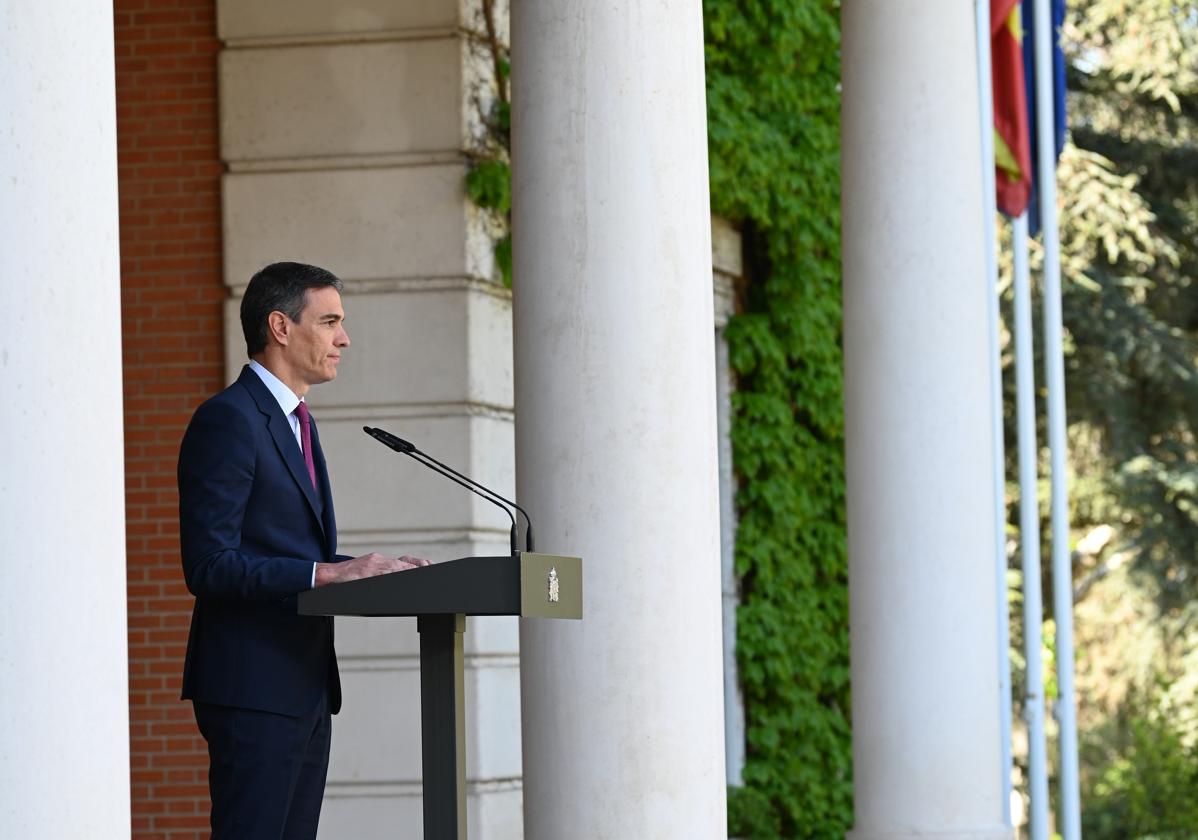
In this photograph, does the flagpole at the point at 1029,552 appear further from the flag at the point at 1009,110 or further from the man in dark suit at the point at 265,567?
the man in dark suit at the point at 265,567

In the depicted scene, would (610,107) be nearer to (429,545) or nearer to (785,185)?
(429,545)

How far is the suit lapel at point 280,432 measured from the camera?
488 cm

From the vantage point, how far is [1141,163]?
75.7 feet

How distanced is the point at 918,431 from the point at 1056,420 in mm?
2372

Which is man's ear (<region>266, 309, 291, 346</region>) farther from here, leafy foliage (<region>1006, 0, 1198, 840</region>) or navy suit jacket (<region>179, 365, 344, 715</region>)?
leafy foliage (<region>1006, 0, 1198, 840</region>)

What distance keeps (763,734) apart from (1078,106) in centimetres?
1308

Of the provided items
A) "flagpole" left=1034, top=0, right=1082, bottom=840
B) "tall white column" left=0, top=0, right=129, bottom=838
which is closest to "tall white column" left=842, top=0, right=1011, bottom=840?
"flagpole" left=1034, top=0, right=1082, bottom=840

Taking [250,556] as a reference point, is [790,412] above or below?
above

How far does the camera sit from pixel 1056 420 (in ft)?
35.8

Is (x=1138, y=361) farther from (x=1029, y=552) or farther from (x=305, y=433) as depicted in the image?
(x=305, y=433)

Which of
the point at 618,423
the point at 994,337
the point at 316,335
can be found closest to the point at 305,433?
the point at 316,335

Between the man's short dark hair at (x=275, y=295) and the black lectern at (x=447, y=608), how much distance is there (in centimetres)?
93

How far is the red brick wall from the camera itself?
9.49 meters

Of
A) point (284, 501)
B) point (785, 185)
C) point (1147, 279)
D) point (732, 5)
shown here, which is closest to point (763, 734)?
point (785, 185)
